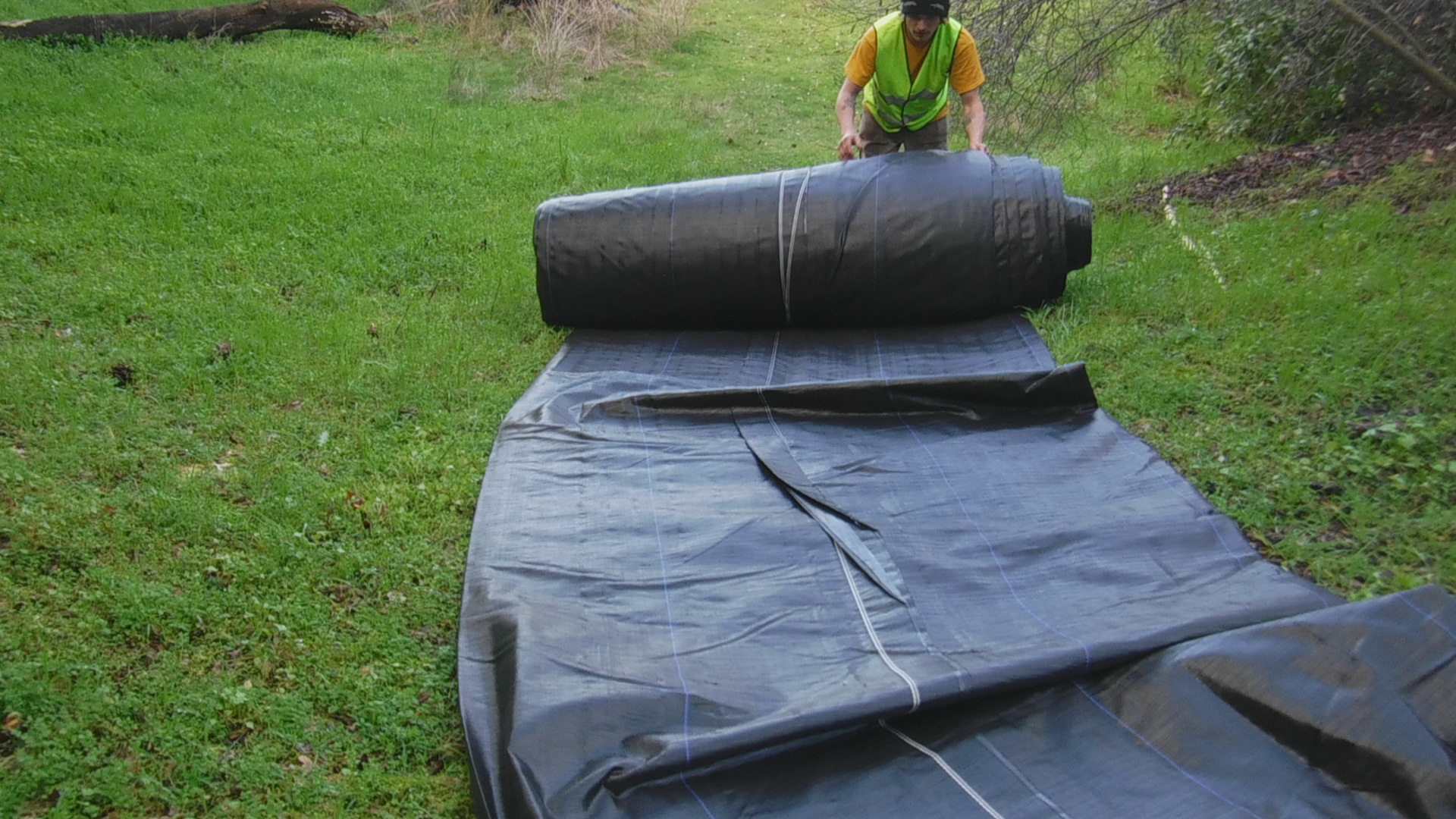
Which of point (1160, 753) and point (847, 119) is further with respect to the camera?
point (847, 119)

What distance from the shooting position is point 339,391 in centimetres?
458

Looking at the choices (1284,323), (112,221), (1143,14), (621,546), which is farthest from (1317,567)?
(112,221)

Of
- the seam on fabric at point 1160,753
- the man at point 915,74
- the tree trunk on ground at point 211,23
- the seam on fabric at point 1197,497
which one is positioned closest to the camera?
the seam on fabric at point 1160,753

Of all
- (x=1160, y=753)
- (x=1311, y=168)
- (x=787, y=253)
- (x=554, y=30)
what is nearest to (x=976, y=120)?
(x=787, y=253)

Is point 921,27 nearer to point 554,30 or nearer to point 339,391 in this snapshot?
point 339,391

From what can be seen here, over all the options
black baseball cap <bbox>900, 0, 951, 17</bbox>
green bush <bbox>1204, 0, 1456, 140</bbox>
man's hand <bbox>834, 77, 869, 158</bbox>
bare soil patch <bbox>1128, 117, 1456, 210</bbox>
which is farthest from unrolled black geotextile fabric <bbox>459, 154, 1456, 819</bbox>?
green bush <bbox>1204, 0, 1456, 140</bbox>

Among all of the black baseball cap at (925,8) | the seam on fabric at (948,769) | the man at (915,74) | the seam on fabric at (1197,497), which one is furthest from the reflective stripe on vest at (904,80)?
the seam on fabric at (948,769)

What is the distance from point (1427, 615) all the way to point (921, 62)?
3764 mm

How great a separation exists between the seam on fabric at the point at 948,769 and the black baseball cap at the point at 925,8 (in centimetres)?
368

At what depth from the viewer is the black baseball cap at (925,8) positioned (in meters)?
4.99

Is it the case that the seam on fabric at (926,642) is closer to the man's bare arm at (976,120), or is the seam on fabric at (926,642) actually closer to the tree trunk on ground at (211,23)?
the man's bare arm at (976,120)

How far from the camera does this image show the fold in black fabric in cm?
235

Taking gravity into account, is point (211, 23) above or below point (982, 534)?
above

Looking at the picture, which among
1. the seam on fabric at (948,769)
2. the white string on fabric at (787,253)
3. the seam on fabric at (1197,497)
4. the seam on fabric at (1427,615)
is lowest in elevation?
the seam on fabric at (948,769)
